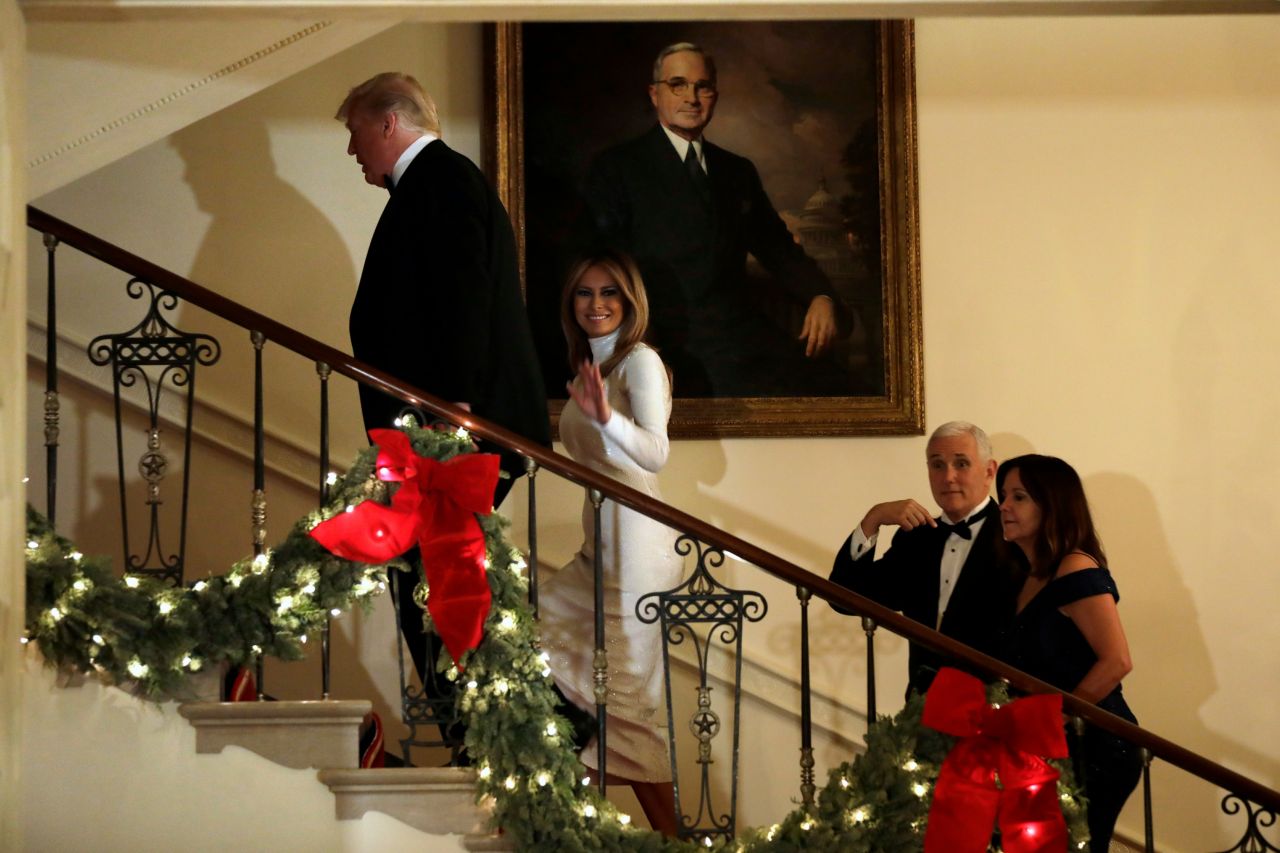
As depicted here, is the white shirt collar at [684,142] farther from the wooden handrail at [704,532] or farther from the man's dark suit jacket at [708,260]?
the wooden handrail at [704,532]

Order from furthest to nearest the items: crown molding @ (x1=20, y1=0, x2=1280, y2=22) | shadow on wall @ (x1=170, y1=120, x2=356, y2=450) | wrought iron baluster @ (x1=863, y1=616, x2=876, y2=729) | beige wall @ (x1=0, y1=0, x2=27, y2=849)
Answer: shadow on wall @ (x1=170, y1=120, x2=356, y2=450) < wrought iron baluster @ (x1=863, y1=616, x2=876, y2=729) < crown molding @ (x1=20, y1=0, x2=1280, y2=22) < beige wall @ (x1=0, y1=0, x2=27, y2=849)

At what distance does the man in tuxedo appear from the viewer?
13.5ft

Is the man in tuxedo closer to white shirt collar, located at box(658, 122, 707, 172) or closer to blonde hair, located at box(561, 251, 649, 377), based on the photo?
blonde hair, located at box(561, 251, 649, 377)

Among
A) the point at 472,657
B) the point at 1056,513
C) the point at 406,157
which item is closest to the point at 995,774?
the point at 1056,513

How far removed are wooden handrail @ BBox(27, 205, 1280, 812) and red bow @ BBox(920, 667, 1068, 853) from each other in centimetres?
10

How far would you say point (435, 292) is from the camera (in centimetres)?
415

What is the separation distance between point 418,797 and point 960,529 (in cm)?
170

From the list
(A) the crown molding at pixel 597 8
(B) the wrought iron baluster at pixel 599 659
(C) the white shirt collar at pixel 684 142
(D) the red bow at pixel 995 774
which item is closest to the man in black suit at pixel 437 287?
(B) the wrought iron baluster at pixel 599 659

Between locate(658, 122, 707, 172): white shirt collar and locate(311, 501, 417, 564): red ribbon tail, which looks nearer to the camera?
locate(311, 501, 417, 564): red ribbon tail

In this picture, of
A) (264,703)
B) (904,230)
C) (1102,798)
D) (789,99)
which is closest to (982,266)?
(904,230)

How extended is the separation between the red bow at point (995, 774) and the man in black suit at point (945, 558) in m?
0.46

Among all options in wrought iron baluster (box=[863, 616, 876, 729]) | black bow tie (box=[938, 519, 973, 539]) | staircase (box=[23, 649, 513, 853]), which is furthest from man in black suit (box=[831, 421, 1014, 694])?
staircase (box=[23, 649, 513, 853])

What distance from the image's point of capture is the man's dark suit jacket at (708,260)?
5.71 meters

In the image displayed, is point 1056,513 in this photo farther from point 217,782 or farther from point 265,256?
point 265,256
